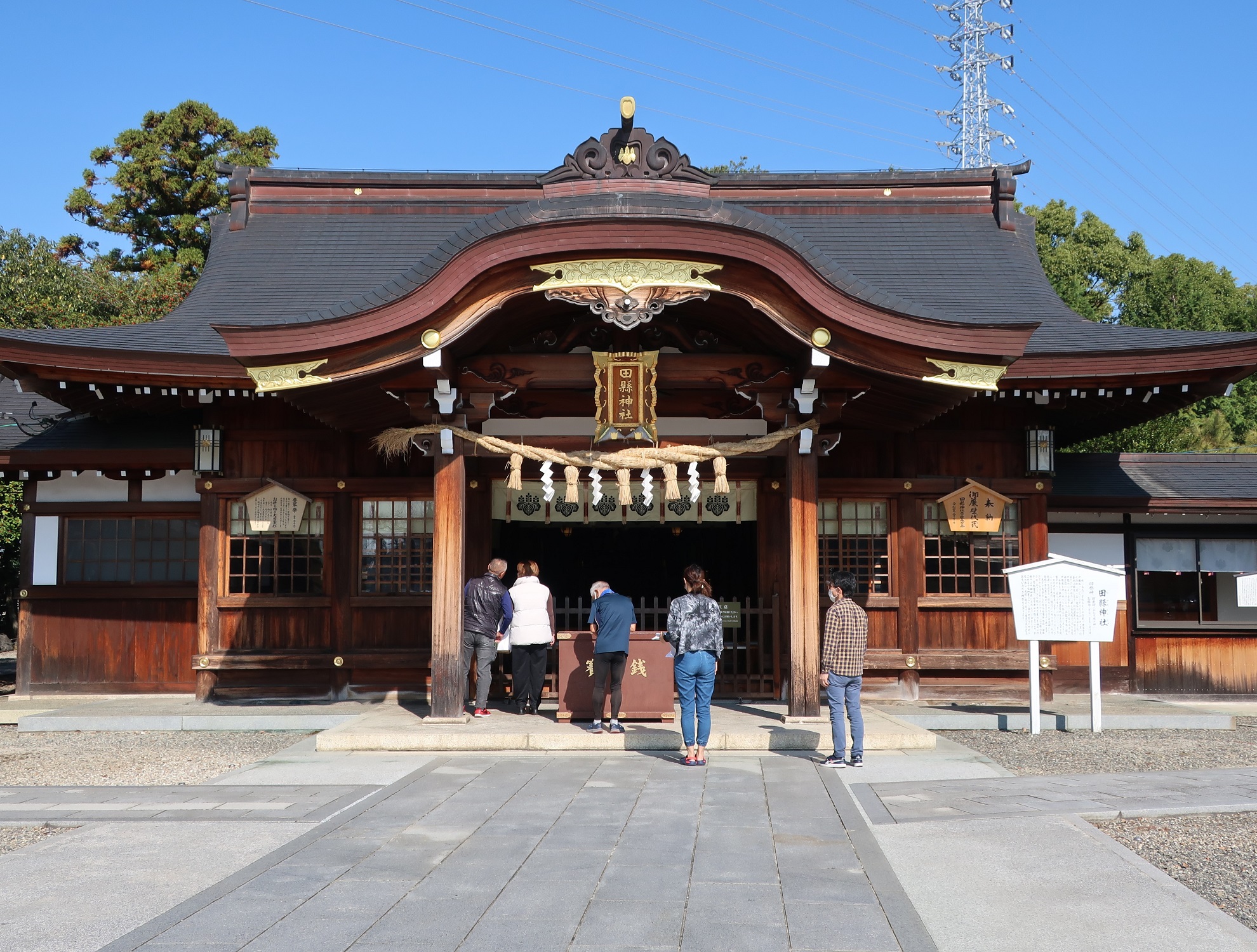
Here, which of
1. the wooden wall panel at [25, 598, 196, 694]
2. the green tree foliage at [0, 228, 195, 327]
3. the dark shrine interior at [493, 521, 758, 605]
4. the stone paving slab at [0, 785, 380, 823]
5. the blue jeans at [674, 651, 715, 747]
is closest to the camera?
the stone paving slab at [0, 785, 380, 823]

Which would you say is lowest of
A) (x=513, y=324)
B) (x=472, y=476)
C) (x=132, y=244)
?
(x=472, y=476)

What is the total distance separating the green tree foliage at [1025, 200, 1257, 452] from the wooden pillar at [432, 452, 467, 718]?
2301 cm

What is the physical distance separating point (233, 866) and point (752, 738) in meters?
5.02

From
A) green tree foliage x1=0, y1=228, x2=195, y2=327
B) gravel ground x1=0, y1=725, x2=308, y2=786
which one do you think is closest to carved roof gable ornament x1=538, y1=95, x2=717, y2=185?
gravel ground x1=0, y1=725, x2=308, y2=786

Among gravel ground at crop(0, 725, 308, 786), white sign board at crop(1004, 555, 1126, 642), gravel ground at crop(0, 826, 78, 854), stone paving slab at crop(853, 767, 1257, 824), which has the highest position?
Result: white sign board at crop(1004, 555, 1126, 642)

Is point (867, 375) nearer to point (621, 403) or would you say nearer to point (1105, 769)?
point (621, 403)

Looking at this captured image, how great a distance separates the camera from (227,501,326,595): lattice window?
12727 mm

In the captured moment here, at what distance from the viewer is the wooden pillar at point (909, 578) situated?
12586 millimetres

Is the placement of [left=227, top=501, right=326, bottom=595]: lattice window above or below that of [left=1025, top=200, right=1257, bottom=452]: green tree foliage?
below

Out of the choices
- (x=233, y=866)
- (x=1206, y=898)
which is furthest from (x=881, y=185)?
(x=233, y=866)

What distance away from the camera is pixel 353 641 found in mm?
12602

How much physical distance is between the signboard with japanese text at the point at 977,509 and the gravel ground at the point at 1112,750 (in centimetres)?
243

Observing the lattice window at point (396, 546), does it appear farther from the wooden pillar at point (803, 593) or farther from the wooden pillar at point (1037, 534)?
the wooden pillar at point (1037, 534)

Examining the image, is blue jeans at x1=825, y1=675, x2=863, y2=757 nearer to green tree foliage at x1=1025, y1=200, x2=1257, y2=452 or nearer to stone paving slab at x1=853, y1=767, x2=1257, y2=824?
stone paving slab at x1=853, y1=767, x2=1257, y2=824
